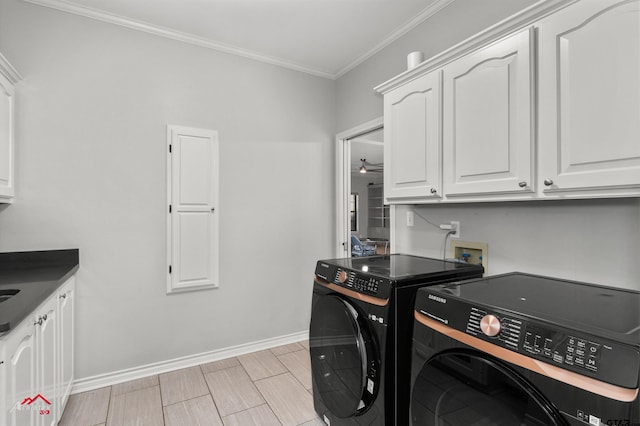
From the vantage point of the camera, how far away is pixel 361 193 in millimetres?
8422

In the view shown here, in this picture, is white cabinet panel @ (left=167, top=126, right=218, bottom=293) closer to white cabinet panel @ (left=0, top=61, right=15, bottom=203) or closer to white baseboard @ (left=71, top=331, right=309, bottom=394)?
white baseboard @ (left=71, top=331, right=309, bottom=394)

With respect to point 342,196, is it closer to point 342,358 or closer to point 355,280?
point 355,280

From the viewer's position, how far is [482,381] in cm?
97

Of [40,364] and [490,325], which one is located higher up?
[490,325]

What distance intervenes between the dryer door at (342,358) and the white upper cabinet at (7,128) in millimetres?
2034

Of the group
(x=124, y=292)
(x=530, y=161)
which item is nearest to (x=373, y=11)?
(x=530, y=161)

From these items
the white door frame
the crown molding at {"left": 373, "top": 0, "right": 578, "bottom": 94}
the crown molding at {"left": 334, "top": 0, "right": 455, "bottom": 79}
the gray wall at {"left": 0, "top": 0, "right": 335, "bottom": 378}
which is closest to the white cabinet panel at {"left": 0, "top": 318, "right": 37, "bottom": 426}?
the gray wall at {"left": 0, "top": 0, "right": 335, "bottom": 378}

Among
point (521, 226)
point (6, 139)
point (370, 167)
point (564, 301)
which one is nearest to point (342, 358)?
point (564, 301)

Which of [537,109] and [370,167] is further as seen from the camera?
[370,167]

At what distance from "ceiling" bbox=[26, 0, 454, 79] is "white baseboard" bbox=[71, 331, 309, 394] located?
265cm

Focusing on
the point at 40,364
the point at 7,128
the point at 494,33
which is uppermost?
the point at 494,33

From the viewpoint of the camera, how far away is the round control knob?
96cm

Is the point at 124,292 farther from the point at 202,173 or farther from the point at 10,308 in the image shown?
Answer: the point at 10,308

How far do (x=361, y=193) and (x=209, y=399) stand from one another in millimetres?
6736
